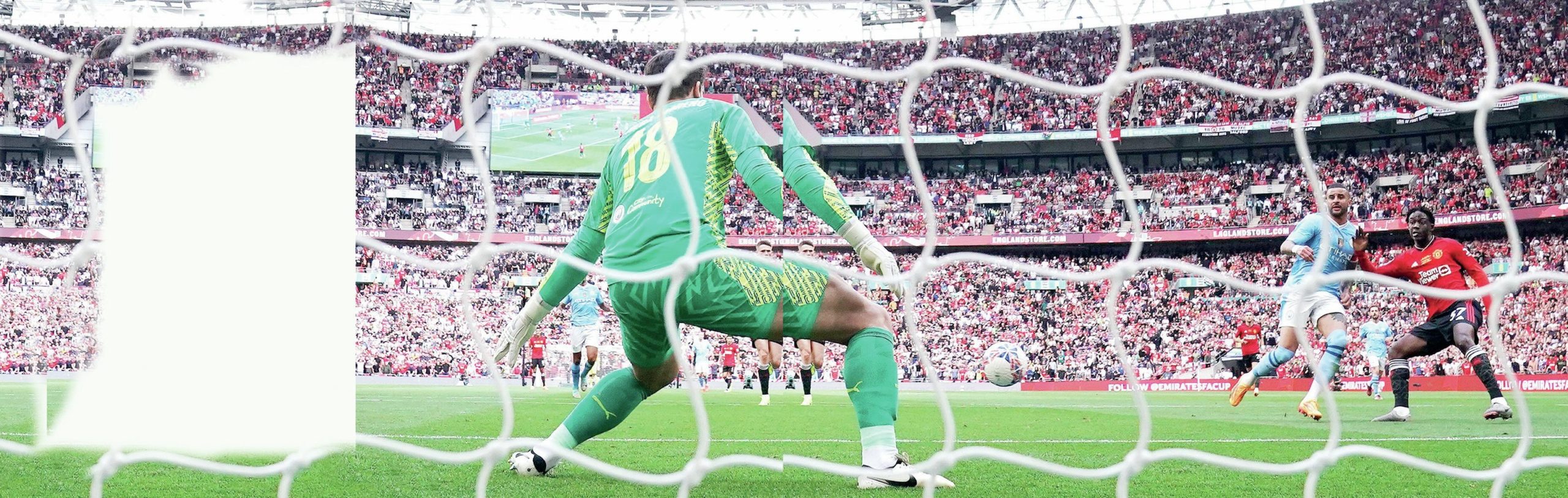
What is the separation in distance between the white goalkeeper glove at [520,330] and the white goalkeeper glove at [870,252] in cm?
110

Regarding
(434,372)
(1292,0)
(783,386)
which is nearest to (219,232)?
(783,386)

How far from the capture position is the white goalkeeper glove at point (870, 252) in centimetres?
343

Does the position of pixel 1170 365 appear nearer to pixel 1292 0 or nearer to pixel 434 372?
pixel 1292 0

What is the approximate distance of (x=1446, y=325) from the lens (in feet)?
25.0

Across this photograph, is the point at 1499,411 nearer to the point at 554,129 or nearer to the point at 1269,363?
the point at 1269,363

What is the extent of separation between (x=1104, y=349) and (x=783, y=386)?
8.11 m

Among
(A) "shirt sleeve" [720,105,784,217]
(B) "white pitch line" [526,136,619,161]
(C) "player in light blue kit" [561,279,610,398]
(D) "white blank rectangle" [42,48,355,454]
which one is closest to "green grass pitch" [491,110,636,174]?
(B) "white pitch line" [526,136,619,161]

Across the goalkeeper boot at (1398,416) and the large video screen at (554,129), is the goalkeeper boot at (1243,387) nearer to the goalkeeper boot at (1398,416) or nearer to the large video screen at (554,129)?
the goalkeeper boot at (1398,416)

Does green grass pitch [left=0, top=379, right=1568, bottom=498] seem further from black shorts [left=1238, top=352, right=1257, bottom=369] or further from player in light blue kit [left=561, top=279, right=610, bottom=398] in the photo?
black shorts [left=1238, top=352, right=1257, bottom=369]

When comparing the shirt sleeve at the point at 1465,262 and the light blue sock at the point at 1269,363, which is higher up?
the shirt sleeve at the point at 1465,262

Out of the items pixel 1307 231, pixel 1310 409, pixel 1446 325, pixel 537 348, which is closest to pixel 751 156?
pixel 1307 231

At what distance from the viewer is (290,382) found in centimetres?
246

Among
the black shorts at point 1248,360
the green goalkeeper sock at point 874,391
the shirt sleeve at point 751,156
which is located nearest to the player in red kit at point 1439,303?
the green goalkeeper sock at point 874,391

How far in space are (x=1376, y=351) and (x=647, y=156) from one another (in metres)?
13.3
